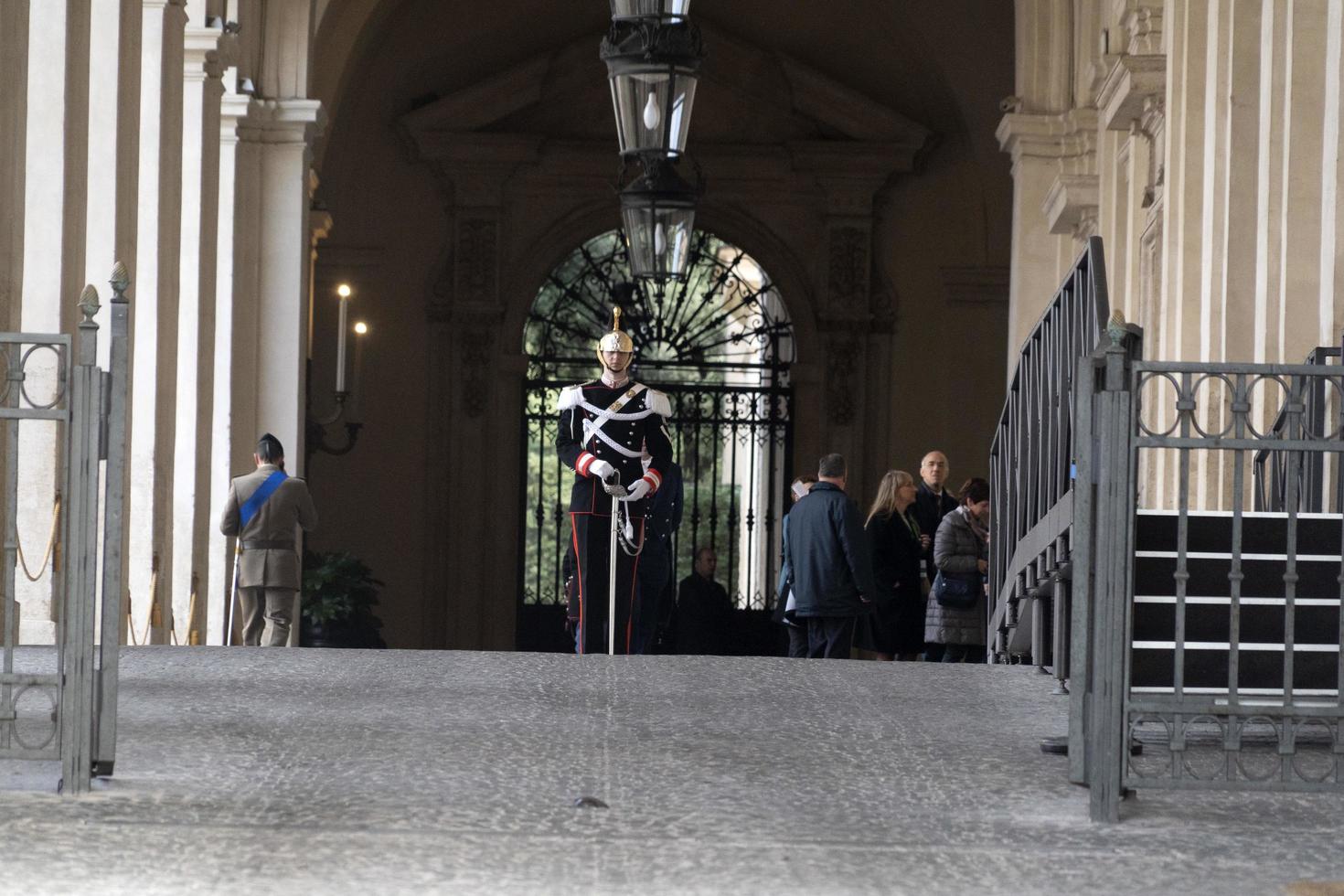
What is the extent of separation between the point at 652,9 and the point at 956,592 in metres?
3.95

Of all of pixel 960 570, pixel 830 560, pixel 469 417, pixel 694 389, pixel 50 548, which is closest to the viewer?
pixel 50 548

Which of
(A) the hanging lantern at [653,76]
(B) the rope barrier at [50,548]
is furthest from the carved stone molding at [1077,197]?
(B) the rope barrier at [50,548]

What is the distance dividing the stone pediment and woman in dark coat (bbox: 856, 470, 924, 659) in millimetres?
11050

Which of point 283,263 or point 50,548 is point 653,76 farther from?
point 283,263

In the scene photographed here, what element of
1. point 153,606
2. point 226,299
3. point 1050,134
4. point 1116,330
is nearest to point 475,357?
point 226,299

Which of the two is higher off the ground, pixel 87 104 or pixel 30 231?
pixel 87 104

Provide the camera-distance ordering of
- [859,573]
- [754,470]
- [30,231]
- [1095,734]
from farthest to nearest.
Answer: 1. [754,470]
2. [859,573]
3. [30,231]
4. [1095,734]

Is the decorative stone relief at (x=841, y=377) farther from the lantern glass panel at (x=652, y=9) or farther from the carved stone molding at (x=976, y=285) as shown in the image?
the lantern glass panel at (x=652, y=9)

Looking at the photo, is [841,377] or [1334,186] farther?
[841,377]

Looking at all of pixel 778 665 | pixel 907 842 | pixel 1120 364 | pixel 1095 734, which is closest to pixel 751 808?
pixel 907 842

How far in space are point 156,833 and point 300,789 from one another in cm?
57

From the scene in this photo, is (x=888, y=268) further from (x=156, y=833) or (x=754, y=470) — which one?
(x=156, y=833)

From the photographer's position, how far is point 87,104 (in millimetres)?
10695

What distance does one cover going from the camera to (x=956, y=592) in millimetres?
11461
